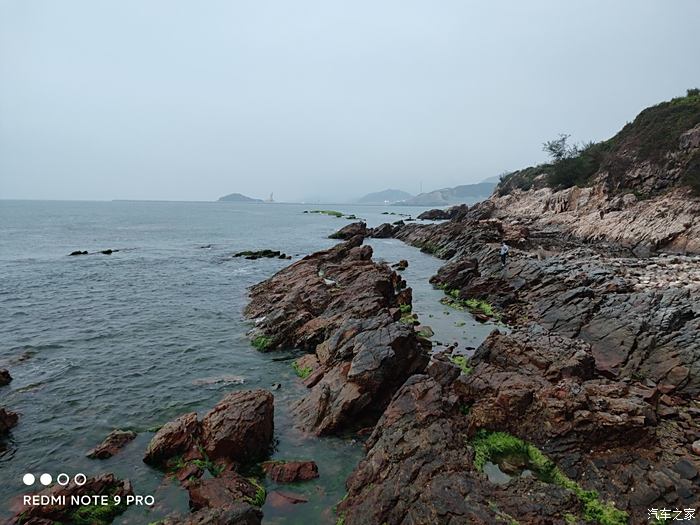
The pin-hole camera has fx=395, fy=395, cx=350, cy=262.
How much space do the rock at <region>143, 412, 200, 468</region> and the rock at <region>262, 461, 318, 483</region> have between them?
9.41 feet

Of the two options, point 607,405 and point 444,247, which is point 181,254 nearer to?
point 444,247

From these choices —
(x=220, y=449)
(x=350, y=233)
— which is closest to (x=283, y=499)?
(x=220, y=449)

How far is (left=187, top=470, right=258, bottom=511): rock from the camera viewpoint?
10.8 metres

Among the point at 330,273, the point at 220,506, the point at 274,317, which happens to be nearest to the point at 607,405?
the point at 220,506

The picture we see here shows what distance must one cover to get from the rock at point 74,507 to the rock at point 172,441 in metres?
1.53

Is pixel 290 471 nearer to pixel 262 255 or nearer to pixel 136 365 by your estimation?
pixel 136 365

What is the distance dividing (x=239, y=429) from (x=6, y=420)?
9618mm

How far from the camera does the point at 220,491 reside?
1109 centimetres

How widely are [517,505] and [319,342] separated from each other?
51.5ft

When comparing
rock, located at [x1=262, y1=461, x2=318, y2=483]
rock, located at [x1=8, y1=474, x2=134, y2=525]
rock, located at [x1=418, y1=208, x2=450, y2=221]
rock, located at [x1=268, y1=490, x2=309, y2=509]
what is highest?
rock, located at [x1=418, y1=208, x2=450, y2=221]

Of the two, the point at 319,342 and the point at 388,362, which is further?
the point at 319,342

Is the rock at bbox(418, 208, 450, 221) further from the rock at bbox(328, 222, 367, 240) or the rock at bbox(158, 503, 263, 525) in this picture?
the rock at bbox(158, 503, 263, 525)

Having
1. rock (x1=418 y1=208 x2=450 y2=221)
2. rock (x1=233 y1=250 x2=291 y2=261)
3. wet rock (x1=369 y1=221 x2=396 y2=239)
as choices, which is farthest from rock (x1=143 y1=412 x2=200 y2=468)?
rock (x1=418 y1=208 x2=450 y2=221)

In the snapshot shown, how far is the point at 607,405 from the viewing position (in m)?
12.9
